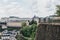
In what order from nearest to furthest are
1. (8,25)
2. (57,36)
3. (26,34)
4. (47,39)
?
(57,36), (47,39), (26,34), (8,25)

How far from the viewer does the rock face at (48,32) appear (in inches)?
179

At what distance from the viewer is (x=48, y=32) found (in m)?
4.84

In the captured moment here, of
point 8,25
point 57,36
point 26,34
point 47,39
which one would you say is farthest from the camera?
point 8,25

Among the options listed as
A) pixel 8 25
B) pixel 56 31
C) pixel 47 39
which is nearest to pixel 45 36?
pixel 47 39

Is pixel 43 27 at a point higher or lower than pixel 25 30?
higher

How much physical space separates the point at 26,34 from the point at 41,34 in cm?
3245

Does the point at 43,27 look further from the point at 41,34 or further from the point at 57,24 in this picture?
the point at 57,24

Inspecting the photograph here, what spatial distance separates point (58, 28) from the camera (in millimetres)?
4523

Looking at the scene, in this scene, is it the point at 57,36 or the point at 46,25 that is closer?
the point at 57,36

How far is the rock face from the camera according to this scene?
454cm

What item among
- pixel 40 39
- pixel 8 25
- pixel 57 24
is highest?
pixel 57 24

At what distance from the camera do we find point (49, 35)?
4.81 meters

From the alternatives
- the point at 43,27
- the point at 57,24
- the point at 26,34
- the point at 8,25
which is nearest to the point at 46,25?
the point at 43,27

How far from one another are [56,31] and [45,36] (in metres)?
0.42
